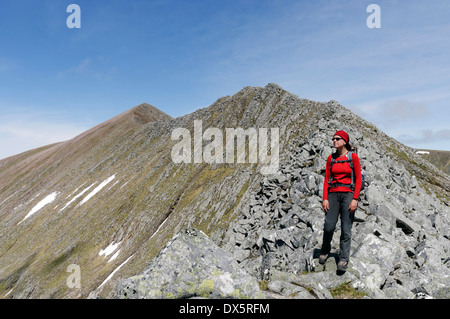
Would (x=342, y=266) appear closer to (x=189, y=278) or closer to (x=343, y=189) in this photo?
(x=343, y=189)

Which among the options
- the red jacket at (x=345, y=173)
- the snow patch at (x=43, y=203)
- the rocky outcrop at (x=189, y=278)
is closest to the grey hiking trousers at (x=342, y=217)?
the red jacket at (x=345, y=173)

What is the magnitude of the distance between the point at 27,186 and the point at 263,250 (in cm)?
12643

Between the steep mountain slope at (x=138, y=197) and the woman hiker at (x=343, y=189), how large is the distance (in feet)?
43.7

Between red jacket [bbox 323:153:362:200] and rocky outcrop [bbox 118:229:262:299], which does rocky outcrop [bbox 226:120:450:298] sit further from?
red jacket [bbox 323:153:362:200]

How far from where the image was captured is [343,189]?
29.5 feet

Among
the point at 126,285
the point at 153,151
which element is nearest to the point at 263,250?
the point at 126,285

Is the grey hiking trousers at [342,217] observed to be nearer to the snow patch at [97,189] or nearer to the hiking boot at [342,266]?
the hiking boot at [342,266]

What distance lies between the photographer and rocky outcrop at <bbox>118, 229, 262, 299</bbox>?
7.45m

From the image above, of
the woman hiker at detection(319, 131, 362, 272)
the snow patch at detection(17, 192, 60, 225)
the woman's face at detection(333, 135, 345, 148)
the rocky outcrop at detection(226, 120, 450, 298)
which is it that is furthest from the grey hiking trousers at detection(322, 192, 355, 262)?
the snow patch at detection(17, 192, 60, 225)

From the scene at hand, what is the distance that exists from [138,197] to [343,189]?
2134 inches

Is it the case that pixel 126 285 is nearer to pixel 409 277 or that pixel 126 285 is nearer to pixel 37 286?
pixel 409 277

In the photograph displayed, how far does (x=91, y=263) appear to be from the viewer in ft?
156

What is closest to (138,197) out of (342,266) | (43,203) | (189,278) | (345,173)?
(43,203)

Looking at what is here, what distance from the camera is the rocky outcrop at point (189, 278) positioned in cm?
745
